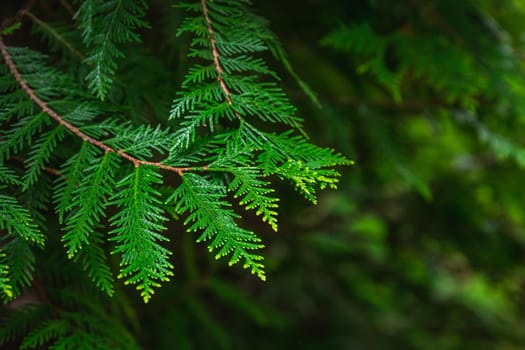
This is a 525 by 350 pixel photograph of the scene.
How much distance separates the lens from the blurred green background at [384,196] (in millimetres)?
1646

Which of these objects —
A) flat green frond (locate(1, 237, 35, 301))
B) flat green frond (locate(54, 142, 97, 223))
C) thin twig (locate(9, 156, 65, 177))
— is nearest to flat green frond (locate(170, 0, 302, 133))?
flat green frond (locate(54, 142, 97, 223))

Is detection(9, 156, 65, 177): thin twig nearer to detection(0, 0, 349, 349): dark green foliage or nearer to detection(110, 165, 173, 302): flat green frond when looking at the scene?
detection(0, 0, 349, 349): dark green foliage

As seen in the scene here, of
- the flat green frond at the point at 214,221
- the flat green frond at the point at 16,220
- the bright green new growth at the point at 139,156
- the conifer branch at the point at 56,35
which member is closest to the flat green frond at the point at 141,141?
the bright green new growth at the point at 139,156

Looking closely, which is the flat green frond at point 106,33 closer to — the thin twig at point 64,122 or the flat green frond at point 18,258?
the thin twig at point 64,122

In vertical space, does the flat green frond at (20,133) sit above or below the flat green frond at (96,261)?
above

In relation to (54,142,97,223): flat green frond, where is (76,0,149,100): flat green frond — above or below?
above

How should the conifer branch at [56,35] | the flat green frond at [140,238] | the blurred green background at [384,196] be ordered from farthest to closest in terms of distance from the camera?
1. the blurred green background at [384,196]
2. the conifer branch at [56,35]
3. the flat green frond at [140,238]

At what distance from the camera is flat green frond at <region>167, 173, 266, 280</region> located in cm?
85

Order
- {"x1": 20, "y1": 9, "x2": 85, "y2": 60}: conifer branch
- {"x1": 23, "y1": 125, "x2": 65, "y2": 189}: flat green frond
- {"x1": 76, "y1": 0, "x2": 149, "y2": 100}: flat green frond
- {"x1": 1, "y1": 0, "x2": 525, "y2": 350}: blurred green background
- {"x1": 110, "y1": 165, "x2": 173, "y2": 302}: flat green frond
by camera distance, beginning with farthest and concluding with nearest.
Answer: {"x1": 1, "y1": 0, "x2": 525, "y2": 350}: blurred green background, {"x1": 20, "y1": 9, "x2": 85, "y2": 60}: conifer branch, {"x1": 76, "y1": 0, "x2": 149, "y2": 100}: flat green frond, {"x1": 23, "y1": 125, "x2": 65, "y2": 189}: flat green frond, {"x1": 110, "y1": 165, "x2": 173, "y2": 302}: flat green frond

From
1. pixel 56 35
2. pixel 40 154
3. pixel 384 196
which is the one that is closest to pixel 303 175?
pixel 40 154

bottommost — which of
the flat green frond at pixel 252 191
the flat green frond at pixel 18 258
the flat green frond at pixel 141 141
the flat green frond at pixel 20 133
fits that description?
the flat green frond at pixel 18 258

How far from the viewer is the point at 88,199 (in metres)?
0.90

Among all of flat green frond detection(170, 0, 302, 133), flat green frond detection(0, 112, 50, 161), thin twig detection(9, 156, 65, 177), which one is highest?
flat green frond detection(170, 0, 302, 133)

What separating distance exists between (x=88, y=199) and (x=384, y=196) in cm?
236
